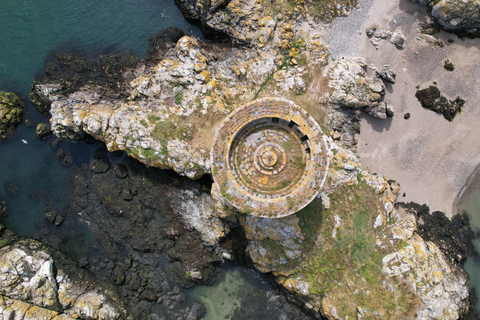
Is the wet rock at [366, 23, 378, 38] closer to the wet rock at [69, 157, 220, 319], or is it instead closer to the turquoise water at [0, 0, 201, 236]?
the turquoise water at [0, 0, 201, 236]

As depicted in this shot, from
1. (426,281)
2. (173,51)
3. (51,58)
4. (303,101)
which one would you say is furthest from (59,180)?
(426,281)

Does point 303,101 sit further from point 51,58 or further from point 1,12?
Answer: point 1,12

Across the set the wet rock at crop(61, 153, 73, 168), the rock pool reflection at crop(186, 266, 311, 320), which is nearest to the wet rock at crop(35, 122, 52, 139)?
the wet rock at crop(61, 153, 73, 168)

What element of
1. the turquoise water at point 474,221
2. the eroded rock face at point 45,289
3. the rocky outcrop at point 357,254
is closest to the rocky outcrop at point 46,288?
the eroded rock face at point 45,289

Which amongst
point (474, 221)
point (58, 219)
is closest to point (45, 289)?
point (58, 219)

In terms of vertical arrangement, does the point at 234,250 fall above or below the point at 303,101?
below

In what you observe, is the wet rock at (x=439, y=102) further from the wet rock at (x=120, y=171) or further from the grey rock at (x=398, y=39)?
the wet rock at (x=120, y=171)
